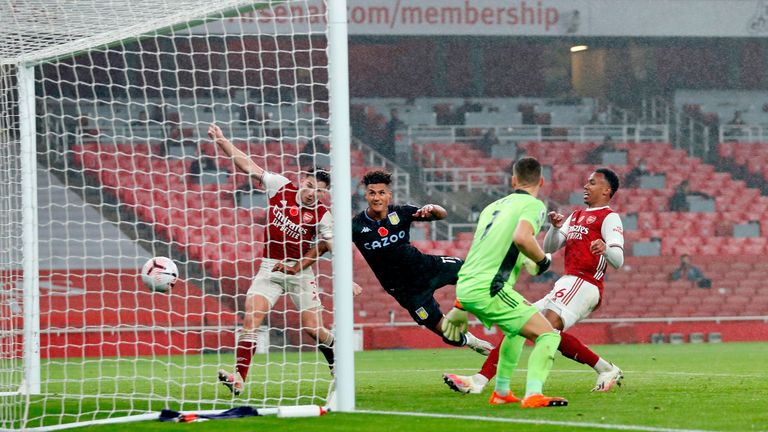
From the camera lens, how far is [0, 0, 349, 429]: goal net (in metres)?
8.62

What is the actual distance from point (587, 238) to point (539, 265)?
1.89m

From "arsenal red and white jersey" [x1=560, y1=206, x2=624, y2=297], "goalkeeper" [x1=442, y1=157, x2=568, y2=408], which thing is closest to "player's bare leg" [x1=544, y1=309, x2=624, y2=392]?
"arsenal red and white jersey" [x1=560, y1=206, x2=624, y2=297]

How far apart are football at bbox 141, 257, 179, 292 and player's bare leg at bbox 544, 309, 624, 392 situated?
2.74m

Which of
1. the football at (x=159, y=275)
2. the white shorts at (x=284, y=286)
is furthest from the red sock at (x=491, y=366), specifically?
the football at (x=159, y=275)

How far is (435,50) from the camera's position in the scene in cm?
2825

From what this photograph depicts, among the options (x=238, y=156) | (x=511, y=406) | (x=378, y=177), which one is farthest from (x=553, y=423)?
(x=238, y=156)

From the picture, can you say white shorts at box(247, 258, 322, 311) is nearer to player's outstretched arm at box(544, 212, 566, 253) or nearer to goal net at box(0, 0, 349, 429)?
goal net at box(0, 0, 349, 429)

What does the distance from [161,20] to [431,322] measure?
307 cm

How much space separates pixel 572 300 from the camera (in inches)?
349

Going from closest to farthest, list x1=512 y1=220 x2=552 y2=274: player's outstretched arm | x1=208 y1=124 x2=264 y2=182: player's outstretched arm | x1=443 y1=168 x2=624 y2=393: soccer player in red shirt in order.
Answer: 1. x1=512 y1=220 x2=552 y2=274: player's outstretched arm
2. x1=208 y1=124 x2=264 y2=182: player's outstretched arm
3. x1=443 y1=168 x2=624 y2=393: soccer player in red shirt

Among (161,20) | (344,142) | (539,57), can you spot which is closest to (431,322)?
(344,142)

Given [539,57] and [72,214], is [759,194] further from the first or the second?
[72,214]

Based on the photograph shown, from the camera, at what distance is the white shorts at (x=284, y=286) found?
9.11 metres

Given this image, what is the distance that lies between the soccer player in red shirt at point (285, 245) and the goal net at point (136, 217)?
0.51ft
